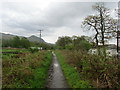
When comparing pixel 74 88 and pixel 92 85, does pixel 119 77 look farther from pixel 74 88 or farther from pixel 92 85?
pixel 74 88

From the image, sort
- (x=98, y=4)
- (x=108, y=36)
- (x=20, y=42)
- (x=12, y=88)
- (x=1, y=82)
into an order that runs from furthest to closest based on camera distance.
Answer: (x=20, y=42) → (x=98, y=4) → (x=108, y=36) → (x=1, y=82) → (x=12, y=88)

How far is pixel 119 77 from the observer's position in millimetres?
4883

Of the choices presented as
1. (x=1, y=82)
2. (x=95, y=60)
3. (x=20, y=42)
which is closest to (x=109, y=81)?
(x=95, y=60)

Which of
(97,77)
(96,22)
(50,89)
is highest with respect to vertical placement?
(96,22)

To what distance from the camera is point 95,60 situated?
591 cm

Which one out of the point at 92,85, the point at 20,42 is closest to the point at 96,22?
the point at 92,85

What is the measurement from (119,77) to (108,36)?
14149 millimetres

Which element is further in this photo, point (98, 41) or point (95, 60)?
point (98, 41)

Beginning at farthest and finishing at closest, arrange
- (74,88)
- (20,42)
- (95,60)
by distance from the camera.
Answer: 1. (20,42)
2. (95,60)
3. (74,88)

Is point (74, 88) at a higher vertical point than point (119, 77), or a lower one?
lower

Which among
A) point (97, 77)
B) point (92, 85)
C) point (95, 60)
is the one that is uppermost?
point (95, 60)

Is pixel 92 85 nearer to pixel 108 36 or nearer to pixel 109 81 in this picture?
pixel 109 81

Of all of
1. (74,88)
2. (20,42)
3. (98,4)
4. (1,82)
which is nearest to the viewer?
(1,82)

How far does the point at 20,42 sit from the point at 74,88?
178 ft
